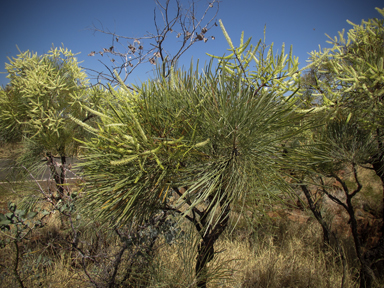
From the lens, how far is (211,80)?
0.72 metres

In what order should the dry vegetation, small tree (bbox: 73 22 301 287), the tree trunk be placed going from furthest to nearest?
1. the dry vegetation
2. the tree trunk
3. small tree (bbox: 73 22 301 287)

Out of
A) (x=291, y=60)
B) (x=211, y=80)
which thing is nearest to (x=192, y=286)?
(x=211, y=80)

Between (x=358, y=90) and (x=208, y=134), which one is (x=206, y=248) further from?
(x=358, y=90)

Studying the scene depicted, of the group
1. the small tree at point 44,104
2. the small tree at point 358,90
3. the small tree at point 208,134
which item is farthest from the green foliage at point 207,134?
the small tree at point 44,104

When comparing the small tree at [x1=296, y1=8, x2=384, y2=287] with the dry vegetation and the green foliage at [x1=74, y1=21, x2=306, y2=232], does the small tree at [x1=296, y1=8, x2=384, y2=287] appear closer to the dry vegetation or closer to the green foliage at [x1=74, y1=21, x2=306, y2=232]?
the green foliage at [x1=74, y1=21, x2=306, y2=232]

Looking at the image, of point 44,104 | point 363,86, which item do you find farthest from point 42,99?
point 363,86

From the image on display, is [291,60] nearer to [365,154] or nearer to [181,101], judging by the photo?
[181,101]

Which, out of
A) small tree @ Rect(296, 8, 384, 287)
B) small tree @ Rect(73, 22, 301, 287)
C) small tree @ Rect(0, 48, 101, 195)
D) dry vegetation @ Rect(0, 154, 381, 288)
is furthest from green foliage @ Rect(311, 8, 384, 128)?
small tree @ Rect(0, 48, 101, 195)

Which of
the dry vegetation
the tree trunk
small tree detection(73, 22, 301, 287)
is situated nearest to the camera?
small tree detection(73, 22, 301, 287)

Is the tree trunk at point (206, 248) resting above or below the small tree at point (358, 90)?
below

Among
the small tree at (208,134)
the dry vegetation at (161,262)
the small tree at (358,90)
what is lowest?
the dry vegetation at (161,262)

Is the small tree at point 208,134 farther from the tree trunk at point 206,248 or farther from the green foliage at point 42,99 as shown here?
the green foliage at point 42,99

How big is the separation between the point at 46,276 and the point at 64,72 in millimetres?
2543

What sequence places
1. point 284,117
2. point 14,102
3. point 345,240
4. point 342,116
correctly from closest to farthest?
point 284,117, point 342,116, point 14,102, point 345,240
